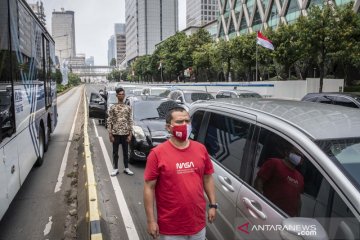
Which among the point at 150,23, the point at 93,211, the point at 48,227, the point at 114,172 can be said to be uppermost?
the point at 150,23

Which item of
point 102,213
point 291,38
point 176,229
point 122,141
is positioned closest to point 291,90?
point 291,38

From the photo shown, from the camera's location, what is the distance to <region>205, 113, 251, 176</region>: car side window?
3426 mm

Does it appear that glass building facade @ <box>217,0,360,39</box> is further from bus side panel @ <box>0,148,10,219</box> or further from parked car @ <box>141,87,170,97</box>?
bus side panel @ <box>0,148,10,219</box>

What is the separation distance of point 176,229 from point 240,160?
0.89m

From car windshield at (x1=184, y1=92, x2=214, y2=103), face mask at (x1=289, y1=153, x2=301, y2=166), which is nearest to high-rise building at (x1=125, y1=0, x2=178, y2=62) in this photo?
car windshield at (x1=184, y1=92, x2=214, y2=103)

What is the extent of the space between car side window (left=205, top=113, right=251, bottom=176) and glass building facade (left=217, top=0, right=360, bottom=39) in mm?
39458

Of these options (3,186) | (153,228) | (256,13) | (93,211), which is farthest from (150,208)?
(256,13)

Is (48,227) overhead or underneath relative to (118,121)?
underneath

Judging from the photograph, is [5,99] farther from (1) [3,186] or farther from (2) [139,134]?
(2) [139,134]

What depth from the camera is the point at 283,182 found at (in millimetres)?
2852

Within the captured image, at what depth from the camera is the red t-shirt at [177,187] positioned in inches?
114

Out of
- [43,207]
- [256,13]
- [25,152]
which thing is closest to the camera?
[43,207]

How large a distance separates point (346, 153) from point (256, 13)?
63887 millimetres

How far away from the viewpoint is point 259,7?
199 ft
